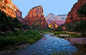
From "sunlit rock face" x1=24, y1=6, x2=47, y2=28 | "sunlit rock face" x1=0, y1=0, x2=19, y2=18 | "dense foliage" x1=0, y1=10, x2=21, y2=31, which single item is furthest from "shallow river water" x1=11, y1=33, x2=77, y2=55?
"sunlit rock face" x1=24, y1=6, x2=47, y2=28

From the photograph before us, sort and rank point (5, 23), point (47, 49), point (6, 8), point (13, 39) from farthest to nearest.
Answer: point (6, 8)
point (5, 23)
point (13, 39)
point (47, 49)

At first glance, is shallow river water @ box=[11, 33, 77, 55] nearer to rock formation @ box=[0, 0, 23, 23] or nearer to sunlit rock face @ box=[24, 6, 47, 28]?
rock formation @ box=[0, 0, 23, 23]

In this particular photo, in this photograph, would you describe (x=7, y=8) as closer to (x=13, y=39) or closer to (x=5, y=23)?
(x=5, y=23)

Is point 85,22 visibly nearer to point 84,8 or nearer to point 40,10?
point 84,8

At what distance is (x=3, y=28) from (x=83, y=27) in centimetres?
2415

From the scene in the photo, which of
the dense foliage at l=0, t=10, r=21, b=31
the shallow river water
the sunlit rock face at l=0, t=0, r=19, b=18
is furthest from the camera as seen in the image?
Answer: the sunlit rock face at l=0, t=0, r=19, b=18

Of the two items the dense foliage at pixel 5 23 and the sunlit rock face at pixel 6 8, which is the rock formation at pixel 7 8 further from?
the dense foliage at pixel 5 23

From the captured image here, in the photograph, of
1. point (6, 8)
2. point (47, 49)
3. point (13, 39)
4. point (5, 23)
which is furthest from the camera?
point (6, 8)

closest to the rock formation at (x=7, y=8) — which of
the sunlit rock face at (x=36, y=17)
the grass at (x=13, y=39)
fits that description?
the grass at (x=13, y=39)

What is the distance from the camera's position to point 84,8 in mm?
13914

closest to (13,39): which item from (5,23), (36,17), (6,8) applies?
(5,23)

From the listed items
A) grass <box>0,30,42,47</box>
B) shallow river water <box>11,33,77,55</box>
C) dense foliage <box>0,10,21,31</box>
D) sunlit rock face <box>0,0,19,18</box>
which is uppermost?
sunlit rock face <box>0,0,19,18</box>

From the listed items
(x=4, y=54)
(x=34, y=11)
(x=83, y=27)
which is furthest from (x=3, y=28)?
(x=34, y=11)

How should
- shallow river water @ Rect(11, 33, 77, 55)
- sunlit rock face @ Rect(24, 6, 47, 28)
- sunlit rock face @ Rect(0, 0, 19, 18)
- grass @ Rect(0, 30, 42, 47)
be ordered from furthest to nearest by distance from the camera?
sunlit rock face @ Rect(24, 6, 47, 28), sunlit rock face @ Rect(0, 0, 19, 18), grass @ Rect(0, 30, 42, 47), shallow river water @ Rect(11, 33, 77, 55)
